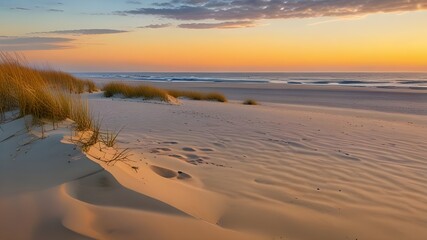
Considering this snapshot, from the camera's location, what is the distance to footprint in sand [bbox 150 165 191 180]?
4.53 meters

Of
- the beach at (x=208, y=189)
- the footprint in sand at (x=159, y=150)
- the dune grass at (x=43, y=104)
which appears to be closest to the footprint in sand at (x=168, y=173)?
the beach at (x=208, y=189)

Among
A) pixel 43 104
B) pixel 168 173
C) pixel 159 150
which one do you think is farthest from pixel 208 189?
pixel 43 104

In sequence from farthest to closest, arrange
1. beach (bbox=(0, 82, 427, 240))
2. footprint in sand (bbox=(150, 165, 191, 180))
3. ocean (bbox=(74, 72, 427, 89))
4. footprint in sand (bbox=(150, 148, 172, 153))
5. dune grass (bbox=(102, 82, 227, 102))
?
ocean (bbox=(74, 72, 427, 89)) → dune grass (bbox=(102, 82, 227, 102)) → footprint in sand (bbox=(150, 148, 172, 153)) → footprint in sand (bbox=(150, 165, 191, 180)) → beach (bbox=(0, 82, 427, 240))

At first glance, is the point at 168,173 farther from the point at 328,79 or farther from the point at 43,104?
the point at 328,79

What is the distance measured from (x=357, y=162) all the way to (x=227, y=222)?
2984 millimetres

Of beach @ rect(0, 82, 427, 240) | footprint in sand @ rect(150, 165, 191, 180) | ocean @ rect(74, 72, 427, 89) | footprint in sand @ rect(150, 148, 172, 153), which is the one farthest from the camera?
ocean @ rect(74, 72, 427, 89)

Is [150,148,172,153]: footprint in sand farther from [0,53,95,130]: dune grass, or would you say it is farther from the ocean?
the ocean

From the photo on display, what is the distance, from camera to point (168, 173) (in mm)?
4645

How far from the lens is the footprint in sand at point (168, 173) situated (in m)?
4.53

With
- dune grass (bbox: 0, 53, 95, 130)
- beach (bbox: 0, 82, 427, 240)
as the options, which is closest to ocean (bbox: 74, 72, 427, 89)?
beach (bbox: 0, 82, 427, 240)

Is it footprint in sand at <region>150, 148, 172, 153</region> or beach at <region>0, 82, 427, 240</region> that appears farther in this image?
footprint in sand at <region>150, 148, 172, 153</region>

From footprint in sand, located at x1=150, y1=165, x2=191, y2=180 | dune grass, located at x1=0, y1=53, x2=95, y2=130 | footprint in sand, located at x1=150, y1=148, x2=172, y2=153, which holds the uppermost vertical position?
dune grass, located at x1=0, y1=53, x2=95, y2=130

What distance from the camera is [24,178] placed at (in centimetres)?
378

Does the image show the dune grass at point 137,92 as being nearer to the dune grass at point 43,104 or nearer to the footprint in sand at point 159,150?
the dune grass at point 43,104
